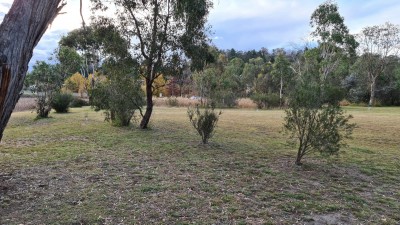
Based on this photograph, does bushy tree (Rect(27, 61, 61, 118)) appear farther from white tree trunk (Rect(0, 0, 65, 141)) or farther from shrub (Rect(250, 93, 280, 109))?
shrub (Rect(250, 93, 280, 109))

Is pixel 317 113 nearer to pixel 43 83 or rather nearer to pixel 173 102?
pixel 43 83

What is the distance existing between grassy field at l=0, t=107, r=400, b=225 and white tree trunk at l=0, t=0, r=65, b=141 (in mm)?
1716

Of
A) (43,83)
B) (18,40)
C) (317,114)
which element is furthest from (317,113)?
(43,83)

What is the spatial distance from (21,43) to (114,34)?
32.1 feet

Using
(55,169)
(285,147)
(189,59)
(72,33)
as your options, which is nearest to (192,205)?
(55,169)

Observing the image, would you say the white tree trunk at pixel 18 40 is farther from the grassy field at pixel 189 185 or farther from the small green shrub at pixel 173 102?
the small green shrub at pixel 173 102

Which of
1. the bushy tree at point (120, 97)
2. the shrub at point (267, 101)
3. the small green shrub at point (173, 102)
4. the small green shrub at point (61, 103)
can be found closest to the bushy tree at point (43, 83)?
the small green shrub at point (61, 103)

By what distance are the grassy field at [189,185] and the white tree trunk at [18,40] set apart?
172cm

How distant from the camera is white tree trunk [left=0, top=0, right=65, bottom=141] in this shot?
2.64 meters

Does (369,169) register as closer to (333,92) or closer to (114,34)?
(333,92)

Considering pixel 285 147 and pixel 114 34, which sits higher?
pixel 114 34

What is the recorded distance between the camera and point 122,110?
1351 centimetres

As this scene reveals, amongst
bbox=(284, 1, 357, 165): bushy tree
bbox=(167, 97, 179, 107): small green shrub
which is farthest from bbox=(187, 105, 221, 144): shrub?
→ bbox=(167, 97, 179, 107): small green shrub

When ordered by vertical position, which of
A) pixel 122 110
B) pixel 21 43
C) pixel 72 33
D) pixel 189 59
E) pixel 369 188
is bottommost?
pixel 369 188
